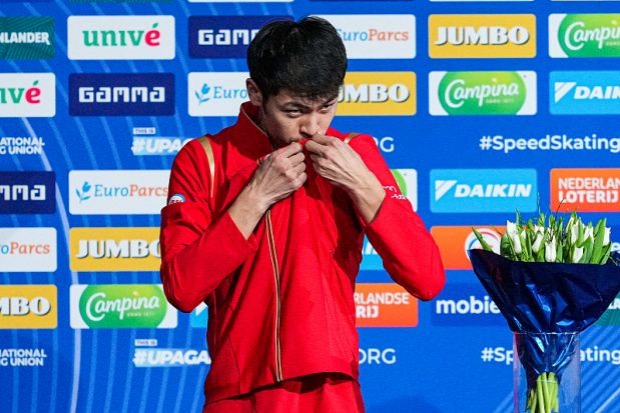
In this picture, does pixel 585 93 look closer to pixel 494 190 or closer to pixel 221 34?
pixel 494 190

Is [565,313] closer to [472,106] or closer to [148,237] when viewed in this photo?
[472,106]

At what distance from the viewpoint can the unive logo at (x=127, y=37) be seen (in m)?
3.98

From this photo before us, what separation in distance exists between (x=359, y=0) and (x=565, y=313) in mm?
2172

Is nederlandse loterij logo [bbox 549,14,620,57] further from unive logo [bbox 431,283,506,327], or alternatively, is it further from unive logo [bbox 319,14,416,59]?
unive logo [bbox 431,283,506,327]

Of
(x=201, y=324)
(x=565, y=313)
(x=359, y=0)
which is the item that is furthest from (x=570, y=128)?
(x=565, y=313)

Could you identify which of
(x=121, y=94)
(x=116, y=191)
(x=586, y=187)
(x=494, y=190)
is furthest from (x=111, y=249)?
(x=586, y=187)

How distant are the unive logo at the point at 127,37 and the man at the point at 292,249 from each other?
214 centimetres

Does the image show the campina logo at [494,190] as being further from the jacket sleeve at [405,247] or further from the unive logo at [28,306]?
the jacket sleeve at [405,247]

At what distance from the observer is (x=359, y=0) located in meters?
3.96

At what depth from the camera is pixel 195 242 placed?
1851mm

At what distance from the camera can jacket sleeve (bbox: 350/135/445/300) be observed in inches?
71.9

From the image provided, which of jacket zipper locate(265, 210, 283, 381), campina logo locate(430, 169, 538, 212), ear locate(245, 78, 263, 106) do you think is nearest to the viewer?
jacket zipper locate(265, 210, 283, 381)

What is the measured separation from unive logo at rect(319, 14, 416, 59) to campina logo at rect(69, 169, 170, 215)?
89cm

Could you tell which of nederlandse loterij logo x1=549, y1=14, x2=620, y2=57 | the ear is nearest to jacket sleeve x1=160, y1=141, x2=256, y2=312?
the ear
